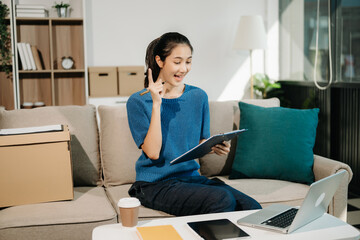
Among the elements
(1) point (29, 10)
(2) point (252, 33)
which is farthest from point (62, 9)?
(2) point (252, 33)

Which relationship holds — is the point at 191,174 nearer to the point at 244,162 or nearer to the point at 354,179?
the point at 244,162

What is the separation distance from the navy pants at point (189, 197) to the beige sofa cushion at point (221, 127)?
0.49 m

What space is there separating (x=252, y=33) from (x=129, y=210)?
3664 mm

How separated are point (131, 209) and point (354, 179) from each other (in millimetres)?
2865

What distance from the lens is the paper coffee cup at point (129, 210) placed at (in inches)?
57.1

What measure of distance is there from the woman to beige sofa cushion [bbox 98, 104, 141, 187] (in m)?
0.31

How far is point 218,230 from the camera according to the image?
1.42m

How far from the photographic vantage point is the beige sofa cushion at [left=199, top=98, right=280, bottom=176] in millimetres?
A: 2533

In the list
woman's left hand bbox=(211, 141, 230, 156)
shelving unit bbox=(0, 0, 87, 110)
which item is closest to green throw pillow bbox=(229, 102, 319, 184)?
woman's left hand bbox=(211, 141, 230, 156)

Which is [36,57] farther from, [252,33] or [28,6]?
[252,33]

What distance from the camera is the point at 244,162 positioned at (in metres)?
2.45

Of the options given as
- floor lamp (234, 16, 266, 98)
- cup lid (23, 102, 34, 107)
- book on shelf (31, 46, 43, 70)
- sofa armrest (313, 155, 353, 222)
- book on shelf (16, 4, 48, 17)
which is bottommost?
sofa armrest (313, 155, 353, 222)

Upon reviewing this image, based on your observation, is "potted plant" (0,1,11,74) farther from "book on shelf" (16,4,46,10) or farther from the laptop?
the laptop

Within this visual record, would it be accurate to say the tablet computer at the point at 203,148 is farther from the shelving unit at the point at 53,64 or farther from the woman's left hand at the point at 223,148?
the shelving unit at the point at 53,64
